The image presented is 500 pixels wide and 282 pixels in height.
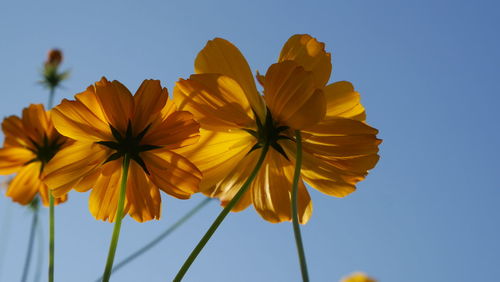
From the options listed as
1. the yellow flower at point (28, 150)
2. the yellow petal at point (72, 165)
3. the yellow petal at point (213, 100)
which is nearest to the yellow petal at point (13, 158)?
the yellow flower at point (28, 150)

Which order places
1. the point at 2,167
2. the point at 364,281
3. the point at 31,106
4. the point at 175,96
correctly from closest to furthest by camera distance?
the point at 175,96
the point at 2,167
the point at 31,106
the point at 364,281

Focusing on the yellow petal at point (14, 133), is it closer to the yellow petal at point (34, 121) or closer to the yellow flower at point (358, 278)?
the yellow petal at point (34, 121)

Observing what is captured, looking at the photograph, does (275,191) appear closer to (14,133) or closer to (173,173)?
(173,173)

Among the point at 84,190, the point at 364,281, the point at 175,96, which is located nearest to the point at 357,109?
the point at 175,96

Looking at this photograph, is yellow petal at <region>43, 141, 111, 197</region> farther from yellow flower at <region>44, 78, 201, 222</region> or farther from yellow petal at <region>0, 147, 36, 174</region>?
yellow petal at <region>0, 147, 36, 174</region>

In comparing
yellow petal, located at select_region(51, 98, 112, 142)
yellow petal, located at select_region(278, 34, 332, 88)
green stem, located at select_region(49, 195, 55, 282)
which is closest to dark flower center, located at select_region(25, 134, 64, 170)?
green stem, located at select_region(49, 195, 55, 282)

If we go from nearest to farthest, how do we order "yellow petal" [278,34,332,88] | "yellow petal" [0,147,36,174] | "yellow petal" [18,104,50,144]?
"yellow petal" [278,34,332,88]
"yellow petal" [0,147,36,174]
"yellow petal" [18,104,50,144]

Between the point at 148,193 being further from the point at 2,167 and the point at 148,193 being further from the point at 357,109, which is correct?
the point at 2,167
